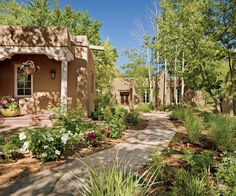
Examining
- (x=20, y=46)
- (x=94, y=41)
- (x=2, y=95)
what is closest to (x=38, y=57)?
(x=20, y=46)

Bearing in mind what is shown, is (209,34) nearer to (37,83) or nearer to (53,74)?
(53,74)

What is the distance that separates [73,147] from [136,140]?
1.88m

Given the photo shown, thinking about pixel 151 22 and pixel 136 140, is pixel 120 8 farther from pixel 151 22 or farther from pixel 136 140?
pixel 136 140

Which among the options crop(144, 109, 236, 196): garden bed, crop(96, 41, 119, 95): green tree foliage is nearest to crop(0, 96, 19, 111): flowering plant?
crop(144, 109, 236, 196): garden bed

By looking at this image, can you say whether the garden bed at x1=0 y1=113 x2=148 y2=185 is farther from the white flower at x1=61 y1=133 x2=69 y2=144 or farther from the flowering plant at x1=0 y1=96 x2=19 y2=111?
the flowering plant at x1=0 y1=96 x2=19 y2=111

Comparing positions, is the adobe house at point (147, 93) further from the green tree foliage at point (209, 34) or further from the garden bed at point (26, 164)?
the garden bed at point (26, 164)

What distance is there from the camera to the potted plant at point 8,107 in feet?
28.2

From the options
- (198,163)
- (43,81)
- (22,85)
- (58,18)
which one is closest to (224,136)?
(198,163)

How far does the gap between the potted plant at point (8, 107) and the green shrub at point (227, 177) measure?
7765mm

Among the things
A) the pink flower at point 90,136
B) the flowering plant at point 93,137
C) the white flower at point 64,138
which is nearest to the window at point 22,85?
the flowering plant at point 93,137

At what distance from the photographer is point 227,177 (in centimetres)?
274

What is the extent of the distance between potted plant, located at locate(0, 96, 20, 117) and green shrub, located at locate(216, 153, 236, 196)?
7.76m

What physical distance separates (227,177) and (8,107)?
8.15 metres

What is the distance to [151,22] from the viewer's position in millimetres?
20312
